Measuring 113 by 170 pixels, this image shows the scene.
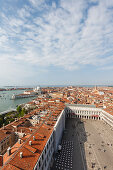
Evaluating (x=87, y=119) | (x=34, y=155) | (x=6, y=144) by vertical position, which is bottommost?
(x=87, y=119)

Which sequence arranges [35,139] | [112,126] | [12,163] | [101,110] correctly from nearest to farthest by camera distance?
[12,163]
[35,139]
[112,126]
[101,110]

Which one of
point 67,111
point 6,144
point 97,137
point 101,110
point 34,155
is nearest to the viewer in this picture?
point 34,155

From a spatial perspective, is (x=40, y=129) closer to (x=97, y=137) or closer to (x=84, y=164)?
(x=84, y=164)

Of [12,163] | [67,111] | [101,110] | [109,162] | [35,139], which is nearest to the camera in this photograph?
[12,163]

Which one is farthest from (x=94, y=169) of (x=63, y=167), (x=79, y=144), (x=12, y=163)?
(x=12, y=163)

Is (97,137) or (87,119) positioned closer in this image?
(97,137)

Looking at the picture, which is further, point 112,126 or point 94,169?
point 112,126

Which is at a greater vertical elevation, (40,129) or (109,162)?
(40,129)

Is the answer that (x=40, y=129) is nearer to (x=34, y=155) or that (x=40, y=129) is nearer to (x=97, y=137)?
(x=34, y=155)

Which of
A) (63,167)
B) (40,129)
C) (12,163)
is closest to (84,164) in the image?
(63,167)
